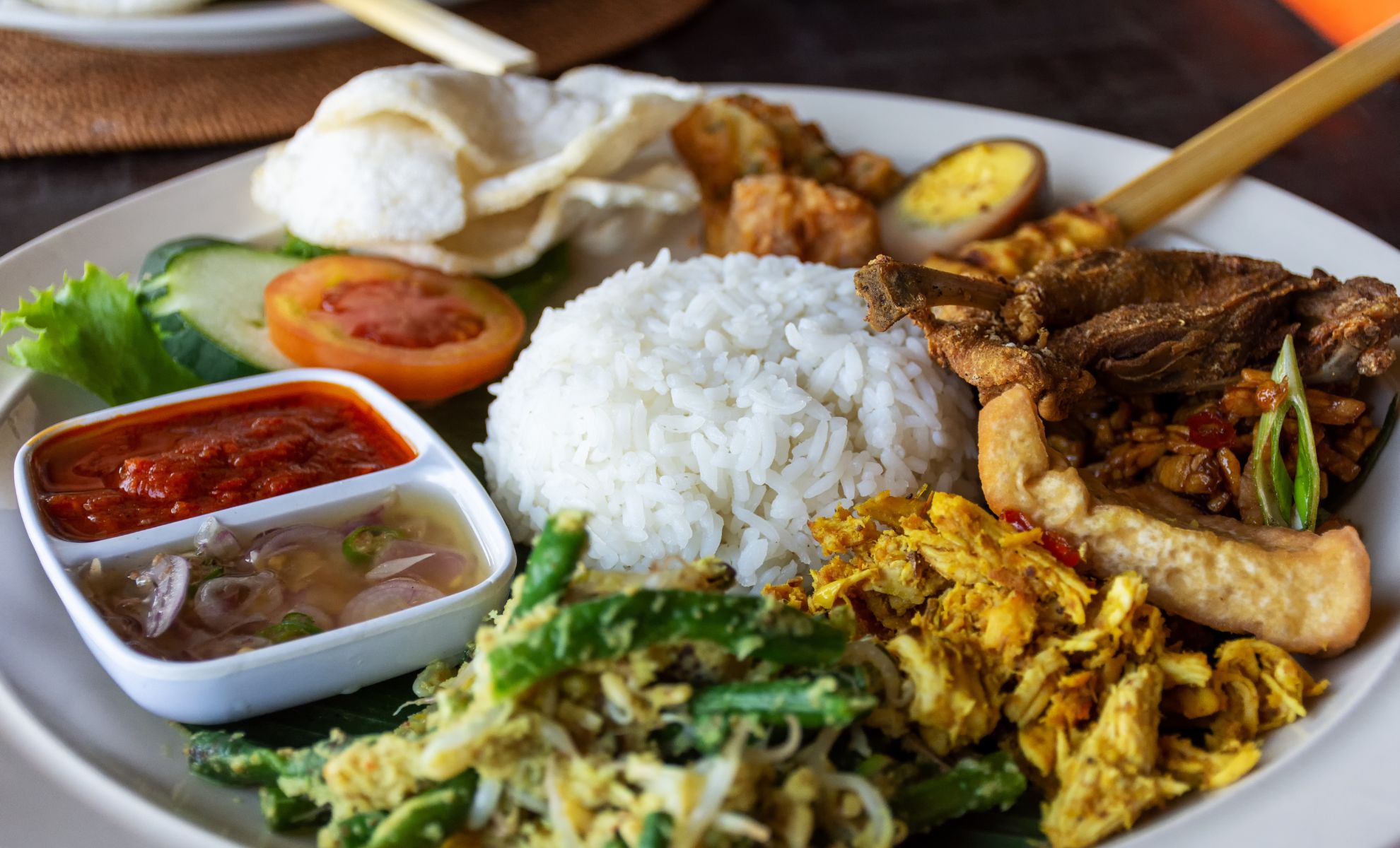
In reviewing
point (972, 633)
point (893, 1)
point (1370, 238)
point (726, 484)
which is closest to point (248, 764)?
point (726, 484)

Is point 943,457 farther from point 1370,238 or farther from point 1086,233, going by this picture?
point 1370,238

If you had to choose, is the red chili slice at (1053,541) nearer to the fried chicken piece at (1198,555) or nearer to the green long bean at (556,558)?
the fried chicken piece at (1198,555)

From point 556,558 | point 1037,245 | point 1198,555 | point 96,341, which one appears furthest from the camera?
point 1037,245

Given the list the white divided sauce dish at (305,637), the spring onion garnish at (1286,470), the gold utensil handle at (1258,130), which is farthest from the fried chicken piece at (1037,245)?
the white divided sauce dish at (305,637)

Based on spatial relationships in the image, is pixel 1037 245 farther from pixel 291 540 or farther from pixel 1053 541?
pixel 291 540

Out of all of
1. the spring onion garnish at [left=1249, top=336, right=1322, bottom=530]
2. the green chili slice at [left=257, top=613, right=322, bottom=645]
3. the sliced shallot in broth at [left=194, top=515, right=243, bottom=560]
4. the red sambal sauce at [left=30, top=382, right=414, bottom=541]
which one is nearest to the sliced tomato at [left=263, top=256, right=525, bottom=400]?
the red sambal sauce at [left=30, top=382, right=414, bottom=541]

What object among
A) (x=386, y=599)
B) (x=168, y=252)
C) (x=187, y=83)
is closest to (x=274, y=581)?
(x=386, y=599)
